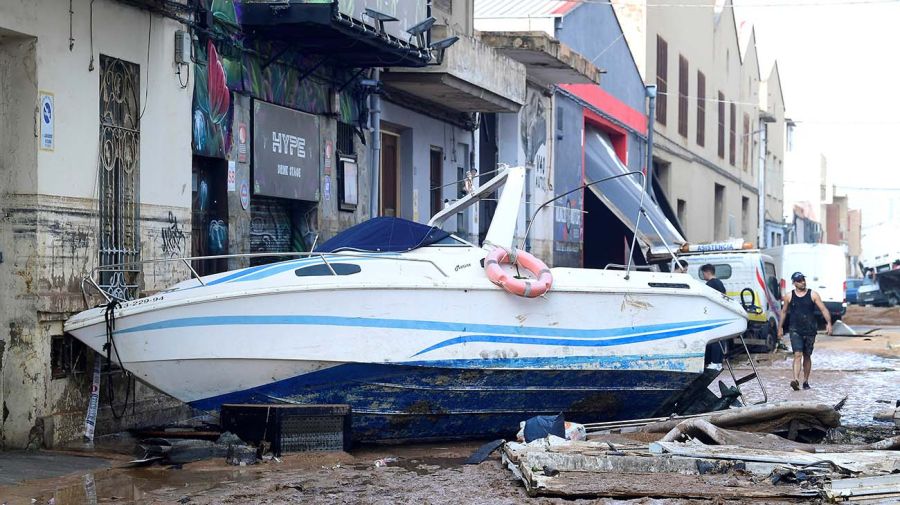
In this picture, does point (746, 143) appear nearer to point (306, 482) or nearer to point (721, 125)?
point (721, 125)

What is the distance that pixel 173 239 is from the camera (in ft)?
39.0

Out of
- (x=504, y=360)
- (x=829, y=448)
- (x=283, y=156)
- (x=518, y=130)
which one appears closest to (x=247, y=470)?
(x=504, y=360)

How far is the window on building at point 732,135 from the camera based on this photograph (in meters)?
47.6

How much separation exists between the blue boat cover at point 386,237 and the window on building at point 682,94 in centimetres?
2801

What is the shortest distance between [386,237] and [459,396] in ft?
5.32

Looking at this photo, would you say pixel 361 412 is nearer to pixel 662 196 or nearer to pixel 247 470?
pixel 247 470

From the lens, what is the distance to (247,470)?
364 inches

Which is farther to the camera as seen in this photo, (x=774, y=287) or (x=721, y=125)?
(x=721, y=125)

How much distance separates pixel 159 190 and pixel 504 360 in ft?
12.5

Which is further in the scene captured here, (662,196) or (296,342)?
(662,196)

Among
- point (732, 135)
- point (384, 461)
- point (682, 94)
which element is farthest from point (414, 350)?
point (732, 135)

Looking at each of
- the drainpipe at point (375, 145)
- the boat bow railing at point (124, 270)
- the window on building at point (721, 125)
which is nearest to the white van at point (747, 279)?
the drainpipe at point (375, 145)

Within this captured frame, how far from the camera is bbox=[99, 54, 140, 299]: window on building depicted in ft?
35.6

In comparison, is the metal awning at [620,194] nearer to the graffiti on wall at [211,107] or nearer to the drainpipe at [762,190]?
the graffiti on wall at [211,107]
